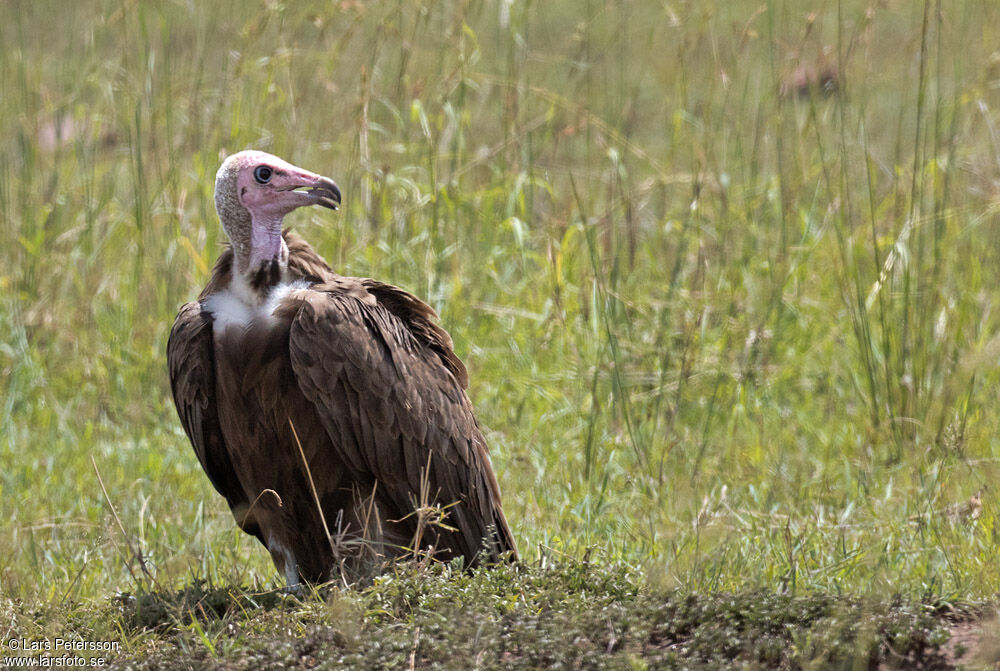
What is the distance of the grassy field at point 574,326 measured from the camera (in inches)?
152

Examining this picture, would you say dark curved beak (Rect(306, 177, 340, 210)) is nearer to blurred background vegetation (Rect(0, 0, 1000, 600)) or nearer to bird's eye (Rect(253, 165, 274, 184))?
bird's eye (Rect(253, 165, 274, 184))

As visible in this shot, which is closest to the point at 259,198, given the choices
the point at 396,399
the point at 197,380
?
the point at 197,380

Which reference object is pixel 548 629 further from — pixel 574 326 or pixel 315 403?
pixel 574 326

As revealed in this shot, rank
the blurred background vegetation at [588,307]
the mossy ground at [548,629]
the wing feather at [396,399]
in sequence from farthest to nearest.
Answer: the blurred background vegetation at [588,307], the wing feather at [396,399], the mossy ground at [548,629]

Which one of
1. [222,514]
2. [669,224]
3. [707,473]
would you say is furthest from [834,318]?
[222,514]

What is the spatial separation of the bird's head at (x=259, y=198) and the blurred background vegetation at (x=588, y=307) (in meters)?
0.94

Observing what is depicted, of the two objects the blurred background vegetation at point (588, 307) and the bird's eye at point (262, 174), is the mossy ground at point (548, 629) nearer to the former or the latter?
the blurred background vegetation at point (588, 307)

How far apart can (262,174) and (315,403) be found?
2.41 feet

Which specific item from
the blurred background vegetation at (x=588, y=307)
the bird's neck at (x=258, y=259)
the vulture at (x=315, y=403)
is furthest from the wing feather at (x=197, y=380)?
the blurred background vegetation at (x=588, y=307)

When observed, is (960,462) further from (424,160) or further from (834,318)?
(424,160)

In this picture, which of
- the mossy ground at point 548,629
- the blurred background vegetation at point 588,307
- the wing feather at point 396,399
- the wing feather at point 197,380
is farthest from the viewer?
the blurred background vegetation at point 588,307

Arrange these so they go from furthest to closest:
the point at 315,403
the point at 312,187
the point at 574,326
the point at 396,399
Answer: the point at 574,326, the point at 312,187, the point at 396,399, the point at 315,403

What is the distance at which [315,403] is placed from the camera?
12.0 feet

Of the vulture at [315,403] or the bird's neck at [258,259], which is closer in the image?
the vulture at [315,403]
